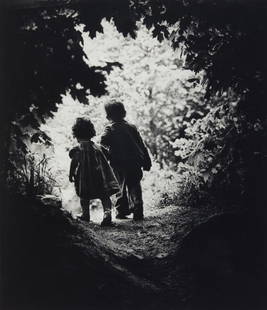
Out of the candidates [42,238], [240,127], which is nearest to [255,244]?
[240,127]

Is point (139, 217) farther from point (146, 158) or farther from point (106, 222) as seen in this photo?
point (146, 158)

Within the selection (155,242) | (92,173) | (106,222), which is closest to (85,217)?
(106,222)

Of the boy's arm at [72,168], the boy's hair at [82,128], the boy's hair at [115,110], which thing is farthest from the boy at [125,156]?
the boy's arm at [72,168]

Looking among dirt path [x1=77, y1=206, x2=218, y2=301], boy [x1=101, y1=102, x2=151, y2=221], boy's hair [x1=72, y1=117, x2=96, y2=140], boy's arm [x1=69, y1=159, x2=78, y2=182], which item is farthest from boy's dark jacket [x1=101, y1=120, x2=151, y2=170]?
dirt path [x1=77, y1=206, x2=218, y2=301]

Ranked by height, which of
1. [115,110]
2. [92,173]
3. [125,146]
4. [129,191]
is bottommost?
[129,191]

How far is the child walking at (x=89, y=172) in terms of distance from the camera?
261cm

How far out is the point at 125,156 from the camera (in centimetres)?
272

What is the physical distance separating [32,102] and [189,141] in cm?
108

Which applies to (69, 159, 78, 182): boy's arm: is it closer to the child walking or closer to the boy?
the child walking

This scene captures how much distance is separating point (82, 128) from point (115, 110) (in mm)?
246

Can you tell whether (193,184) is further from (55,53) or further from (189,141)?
(55,53)

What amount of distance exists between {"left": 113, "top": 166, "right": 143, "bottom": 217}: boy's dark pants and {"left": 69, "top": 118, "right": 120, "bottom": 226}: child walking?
0.04m

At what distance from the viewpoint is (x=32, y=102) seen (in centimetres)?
260

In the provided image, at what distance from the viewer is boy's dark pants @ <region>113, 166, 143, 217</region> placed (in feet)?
8.64
